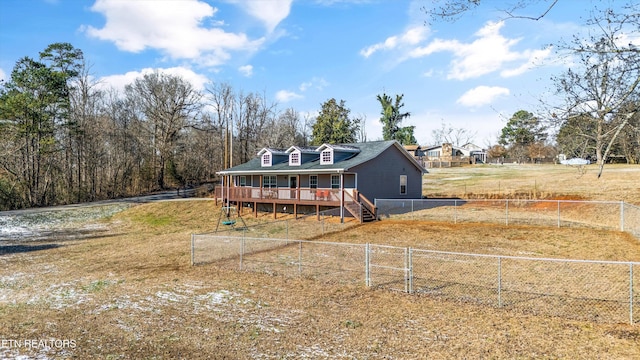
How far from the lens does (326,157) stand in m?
29.4

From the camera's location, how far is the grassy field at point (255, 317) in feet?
23.9

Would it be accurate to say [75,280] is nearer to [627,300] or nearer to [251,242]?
[251,242]

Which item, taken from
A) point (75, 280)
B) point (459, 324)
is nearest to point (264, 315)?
point (459, 324)

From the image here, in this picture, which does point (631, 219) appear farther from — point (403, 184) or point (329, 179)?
point (329, 179)

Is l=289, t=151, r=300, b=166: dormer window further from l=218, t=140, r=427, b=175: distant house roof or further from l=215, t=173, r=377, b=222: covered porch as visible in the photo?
l=215, t=173, r=377, b=222: covered porch

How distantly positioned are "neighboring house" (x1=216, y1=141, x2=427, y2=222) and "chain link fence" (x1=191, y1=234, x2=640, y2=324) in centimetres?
928

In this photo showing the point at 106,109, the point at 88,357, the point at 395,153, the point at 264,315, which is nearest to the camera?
the point at 88,357

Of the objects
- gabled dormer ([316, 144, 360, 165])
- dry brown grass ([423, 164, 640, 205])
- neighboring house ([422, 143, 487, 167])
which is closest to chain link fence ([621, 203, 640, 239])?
dry brown grass ([423, 164, 640, 205])

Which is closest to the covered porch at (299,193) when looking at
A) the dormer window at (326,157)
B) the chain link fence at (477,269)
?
the dormer window at (326,157)

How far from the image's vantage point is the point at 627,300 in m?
9.87

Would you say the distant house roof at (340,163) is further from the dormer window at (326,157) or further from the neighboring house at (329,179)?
the dormer window at (326,157)

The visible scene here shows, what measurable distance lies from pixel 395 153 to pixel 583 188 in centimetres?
1659

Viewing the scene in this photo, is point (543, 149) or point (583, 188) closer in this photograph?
point (583, 188)

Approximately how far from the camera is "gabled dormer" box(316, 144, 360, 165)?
95.2 feet
